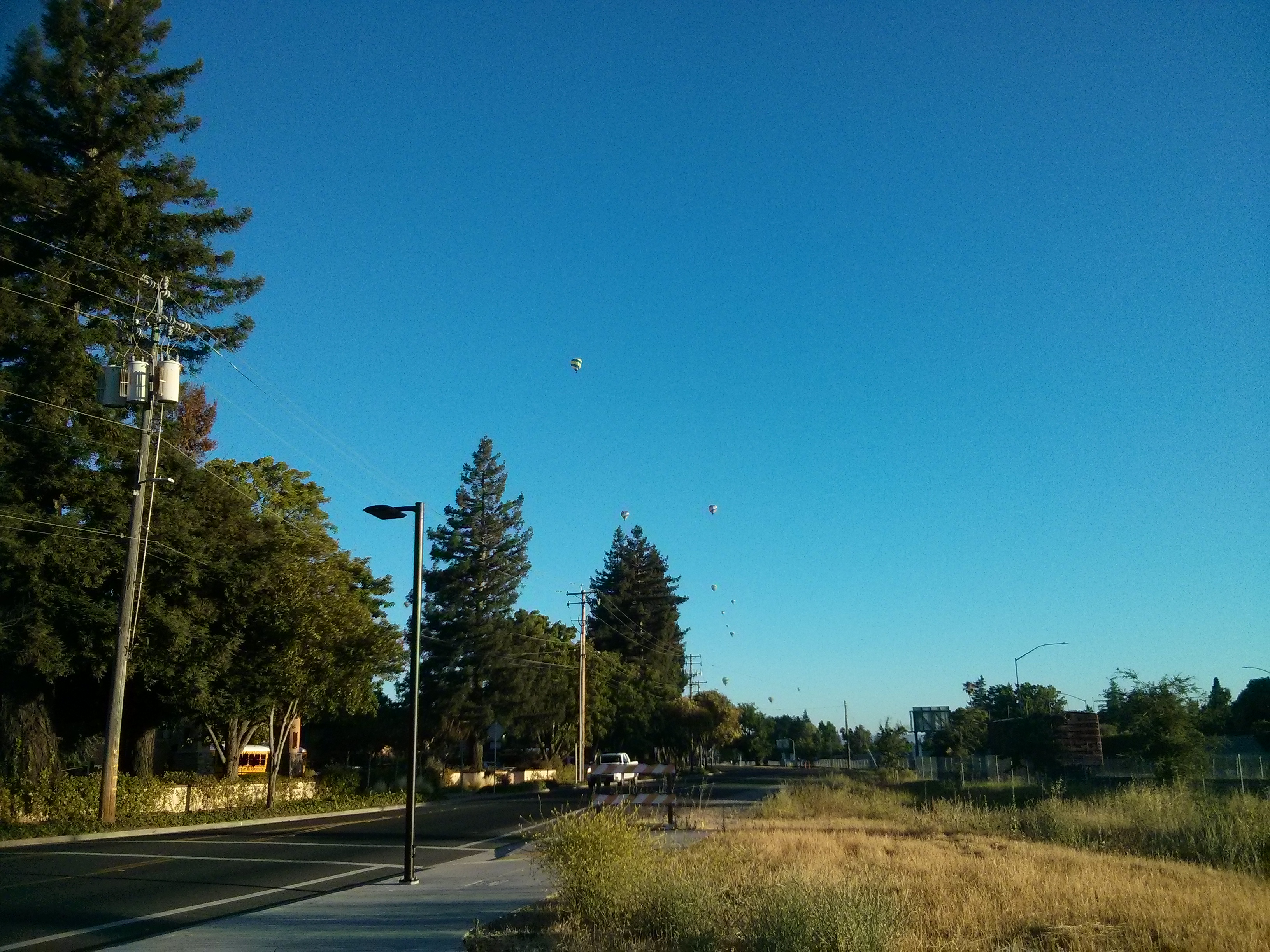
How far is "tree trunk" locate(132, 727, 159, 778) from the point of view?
37.0 m

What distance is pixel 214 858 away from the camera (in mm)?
20594

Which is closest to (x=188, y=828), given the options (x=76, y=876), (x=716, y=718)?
(x=76, y=876)

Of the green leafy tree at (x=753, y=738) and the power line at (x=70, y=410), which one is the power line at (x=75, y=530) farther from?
the green leafy tree at (x=753, y=738)

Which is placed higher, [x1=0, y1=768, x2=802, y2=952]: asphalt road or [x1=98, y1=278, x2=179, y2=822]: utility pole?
[x1=98, y1=278, x2=179, y2=822]: utility pole

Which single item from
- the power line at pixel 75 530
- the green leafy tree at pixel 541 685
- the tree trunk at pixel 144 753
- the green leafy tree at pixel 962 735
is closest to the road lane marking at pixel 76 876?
the power line at pixel 75 530

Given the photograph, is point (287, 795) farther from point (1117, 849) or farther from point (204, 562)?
point (1117, 849)

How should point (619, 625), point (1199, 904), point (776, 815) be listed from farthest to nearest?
point (619, 625) < point (776, 815) < point (1199, 904)

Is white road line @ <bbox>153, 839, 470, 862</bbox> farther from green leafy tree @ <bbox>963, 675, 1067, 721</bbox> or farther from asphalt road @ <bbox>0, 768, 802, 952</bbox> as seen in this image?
green leafy tree @ <bbox>963, 675, 1067, 721</bbox>

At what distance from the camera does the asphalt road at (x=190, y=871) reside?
13.1 metres

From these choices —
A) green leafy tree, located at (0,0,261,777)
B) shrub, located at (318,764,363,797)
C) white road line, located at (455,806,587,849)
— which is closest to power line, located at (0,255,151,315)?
green leafy tree, located at (0,0,261,777)

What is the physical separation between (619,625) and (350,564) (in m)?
58.0

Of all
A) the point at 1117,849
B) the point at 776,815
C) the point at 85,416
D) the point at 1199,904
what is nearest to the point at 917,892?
the point at 1199,904

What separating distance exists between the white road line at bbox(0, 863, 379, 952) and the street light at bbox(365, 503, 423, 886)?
1.63 meters

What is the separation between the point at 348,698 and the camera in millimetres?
39562
